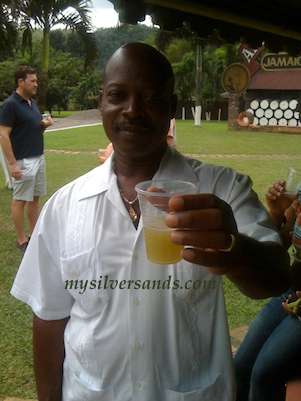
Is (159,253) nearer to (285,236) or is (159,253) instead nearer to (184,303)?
(184,303)

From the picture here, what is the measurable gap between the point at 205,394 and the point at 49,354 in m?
0.61

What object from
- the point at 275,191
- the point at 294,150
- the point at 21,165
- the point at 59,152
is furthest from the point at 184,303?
the point at 294,150

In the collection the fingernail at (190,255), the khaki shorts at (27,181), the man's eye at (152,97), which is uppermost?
the man's eye at (152,97)

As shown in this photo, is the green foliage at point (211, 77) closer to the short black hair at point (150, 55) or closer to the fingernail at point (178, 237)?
the short black hair at point (150, 55)

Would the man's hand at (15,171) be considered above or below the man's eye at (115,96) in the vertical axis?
below

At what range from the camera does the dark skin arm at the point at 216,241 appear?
33.9 inches

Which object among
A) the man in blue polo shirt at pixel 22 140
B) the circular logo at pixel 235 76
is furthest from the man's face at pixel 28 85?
the circular logo at pixel 235 76

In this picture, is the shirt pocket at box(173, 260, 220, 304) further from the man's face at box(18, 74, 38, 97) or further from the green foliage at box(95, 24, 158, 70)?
the man's face at box(18, 74, 38, 97)

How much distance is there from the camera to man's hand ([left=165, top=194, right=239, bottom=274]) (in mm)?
856

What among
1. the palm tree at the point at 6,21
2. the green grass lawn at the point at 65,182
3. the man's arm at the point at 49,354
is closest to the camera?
the man's arm at the point at 49,354

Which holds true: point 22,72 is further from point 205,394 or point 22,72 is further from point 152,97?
point 205,394

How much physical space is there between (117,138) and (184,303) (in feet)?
2.03

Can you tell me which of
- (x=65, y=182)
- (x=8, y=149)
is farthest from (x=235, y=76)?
(x=65, y=182)

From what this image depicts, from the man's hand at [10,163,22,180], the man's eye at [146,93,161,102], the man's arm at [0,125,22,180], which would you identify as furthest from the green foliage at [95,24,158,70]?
the man's eye at [146,93,161,102]
